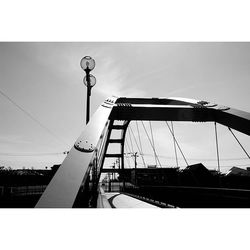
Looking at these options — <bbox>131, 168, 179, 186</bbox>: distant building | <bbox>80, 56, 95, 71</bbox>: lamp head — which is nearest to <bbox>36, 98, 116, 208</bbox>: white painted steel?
<bbox>80, 56, 95, 71</bbox>: lamp head

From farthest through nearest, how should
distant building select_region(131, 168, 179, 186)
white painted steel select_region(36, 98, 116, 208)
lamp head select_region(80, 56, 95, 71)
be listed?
distant building select_region(131, 168, 179, 186) → lamp head select_region(80, 56, 95, 71) → white painted steel select_region(36, 98, 116, 208)

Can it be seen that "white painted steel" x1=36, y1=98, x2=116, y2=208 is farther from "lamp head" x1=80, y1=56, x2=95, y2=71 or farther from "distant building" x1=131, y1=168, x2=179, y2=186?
"distant building" x1=131, y1=168, x2=179, y2=186

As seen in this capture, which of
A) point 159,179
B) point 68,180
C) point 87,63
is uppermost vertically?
point 87,63

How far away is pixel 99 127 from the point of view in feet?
13.5

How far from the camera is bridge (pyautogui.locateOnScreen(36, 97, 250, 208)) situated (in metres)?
2.42

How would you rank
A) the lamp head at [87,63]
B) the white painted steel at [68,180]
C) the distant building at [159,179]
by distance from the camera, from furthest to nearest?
the distant building at [159,179], the lamp head at [87,63], the white painted steel at [68,180]

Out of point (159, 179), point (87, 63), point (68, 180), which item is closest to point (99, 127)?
point (68, 180)

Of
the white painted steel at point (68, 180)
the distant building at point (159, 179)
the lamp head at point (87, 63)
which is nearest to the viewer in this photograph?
the white painted steel at point (68, 180)

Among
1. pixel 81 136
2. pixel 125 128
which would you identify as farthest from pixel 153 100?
pixel 125 128

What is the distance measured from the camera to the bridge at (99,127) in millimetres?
2421

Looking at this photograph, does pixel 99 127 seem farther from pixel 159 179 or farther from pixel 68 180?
pixel 159 179

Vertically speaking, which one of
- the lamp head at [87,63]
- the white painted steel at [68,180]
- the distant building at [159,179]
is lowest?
the distant building at [159,179]

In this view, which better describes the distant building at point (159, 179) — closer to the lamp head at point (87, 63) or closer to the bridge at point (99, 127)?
the bridge at point (99, 127)

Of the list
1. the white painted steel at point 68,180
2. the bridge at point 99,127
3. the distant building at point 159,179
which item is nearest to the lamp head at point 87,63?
the bridge at point 99,127
